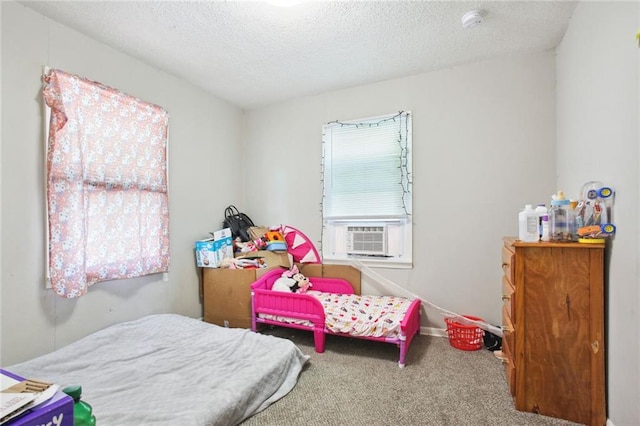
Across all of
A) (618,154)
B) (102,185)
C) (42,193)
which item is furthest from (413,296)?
(42,193)

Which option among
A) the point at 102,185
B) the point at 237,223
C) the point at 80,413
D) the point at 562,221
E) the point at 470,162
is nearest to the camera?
the point at 80,413

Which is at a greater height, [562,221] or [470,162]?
[470,162]

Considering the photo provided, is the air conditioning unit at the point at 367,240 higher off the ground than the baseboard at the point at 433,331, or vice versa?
the air conditioning unit at the point at 367,240

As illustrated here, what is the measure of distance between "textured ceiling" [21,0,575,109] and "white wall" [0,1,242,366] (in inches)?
6.4

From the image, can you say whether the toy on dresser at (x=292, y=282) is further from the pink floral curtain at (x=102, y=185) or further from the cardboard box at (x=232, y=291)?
the pink floral curtain at (x=102, y=185)

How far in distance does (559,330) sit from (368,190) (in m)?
1.95

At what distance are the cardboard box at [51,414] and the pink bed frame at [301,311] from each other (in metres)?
1.89

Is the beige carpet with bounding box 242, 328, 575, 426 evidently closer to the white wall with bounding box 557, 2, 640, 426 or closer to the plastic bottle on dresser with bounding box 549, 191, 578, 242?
the white wall with bounding box 557, 2, 640, 426

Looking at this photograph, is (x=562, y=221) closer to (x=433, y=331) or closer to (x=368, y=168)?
(x=433, y=331)

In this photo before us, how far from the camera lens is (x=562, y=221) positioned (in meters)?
1.66

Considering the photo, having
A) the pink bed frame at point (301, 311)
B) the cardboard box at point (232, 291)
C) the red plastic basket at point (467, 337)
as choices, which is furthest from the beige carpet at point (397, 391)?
the cardboard box at point (232, 291)

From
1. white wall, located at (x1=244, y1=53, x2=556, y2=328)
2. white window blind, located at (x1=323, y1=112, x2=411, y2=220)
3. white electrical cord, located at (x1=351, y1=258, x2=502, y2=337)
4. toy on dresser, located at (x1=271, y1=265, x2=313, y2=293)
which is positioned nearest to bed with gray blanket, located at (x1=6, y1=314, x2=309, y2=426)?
toy on dresser, located at (x1=271, y1=265, x2=313, y2=293)

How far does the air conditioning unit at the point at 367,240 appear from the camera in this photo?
3023 mm

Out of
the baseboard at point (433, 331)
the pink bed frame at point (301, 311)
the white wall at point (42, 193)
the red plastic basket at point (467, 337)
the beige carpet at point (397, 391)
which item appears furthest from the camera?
the baseboard at point (433, 331)
